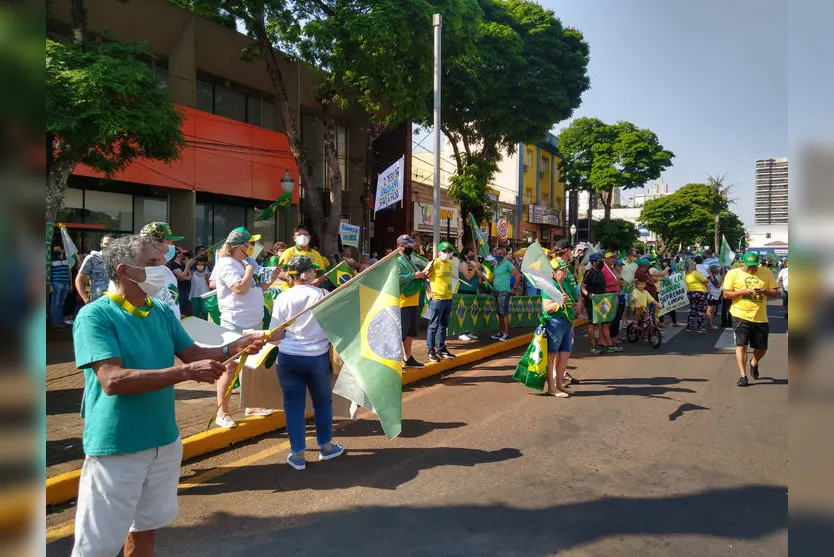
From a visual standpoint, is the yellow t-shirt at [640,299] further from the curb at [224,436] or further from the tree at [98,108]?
the tree at [98,108]

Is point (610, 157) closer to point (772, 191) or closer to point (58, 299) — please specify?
point (58, 299)

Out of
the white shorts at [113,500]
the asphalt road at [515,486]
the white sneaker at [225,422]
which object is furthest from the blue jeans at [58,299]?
the white shorts at [113,500]

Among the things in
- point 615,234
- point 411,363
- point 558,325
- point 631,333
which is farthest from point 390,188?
point 615,234

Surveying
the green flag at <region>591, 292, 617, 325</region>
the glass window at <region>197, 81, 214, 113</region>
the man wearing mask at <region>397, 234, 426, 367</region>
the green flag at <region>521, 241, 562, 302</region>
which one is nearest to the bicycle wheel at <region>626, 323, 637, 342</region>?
the green flag at <region>591, 292, 617, 325</region>

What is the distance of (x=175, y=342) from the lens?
3.02 metres

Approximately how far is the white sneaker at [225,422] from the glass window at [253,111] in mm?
16793

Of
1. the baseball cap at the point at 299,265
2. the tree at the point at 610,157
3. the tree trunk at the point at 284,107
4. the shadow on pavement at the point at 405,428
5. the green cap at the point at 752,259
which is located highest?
the tree at the point at 610,157

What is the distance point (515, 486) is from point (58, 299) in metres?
10.3

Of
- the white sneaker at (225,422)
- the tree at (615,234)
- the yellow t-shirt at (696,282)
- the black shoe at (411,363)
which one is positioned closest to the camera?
the white sneaker at (225,422)

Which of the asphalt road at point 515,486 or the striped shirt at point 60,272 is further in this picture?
the striped shirt at point 60,272

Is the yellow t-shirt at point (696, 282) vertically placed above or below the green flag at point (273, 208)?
below

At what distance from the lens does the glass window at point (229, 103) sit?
1912cm

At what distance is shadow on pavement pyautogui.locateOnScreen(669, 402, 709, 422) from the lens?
6.37 m
